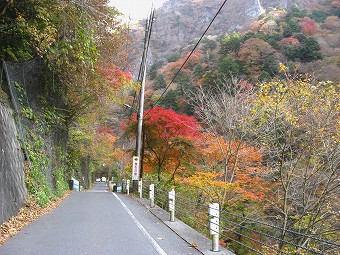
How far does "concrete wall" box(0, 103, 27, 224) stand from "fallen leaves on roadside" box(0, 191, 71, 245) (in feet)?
0.46

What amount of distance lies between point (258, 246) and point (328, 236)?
4669 millimetres

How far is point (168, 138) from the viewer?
57.5 ft

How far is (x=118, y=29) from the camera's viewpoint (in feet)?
38.7

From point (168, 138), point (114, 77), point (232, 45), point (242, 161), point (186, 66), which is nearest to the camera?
point (242, 161)

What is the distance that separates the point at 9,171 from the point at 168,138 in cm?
1056

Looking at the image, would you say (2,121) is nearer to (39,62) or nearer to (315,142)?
(39,62)

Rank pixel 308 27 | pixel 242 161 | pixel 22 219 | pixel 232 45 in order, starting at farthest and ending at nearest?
pixel 232 45, pixel 308 27, pixel 242 161, pixel 22 219

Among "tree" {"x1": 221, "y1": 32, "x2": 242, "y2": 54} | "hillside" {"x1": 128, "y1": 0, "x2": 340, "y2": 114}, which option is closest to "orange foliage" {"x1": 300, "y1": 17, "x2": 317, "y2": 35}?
"hillside" {"x1": 128, "y1": 0, "x2": 340, "y2": 114}

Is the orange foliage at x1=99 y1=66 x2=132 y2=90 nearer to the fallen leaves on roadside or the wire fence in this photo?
the wire fence

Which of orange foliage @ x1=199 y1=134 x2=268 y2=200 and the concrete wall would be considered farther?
orange foliage @ x1=199 y1=134 x2=268 y2=200

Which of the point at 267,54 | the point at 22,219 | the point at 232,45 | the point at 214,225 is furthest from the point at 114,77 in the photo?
the point at 232,45

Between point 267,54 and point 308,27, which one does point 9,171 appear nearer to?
point 267,54

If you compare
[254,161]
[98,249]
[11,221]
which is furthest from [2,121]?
[254,161]

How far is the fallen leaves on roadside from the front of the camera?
244 inches
